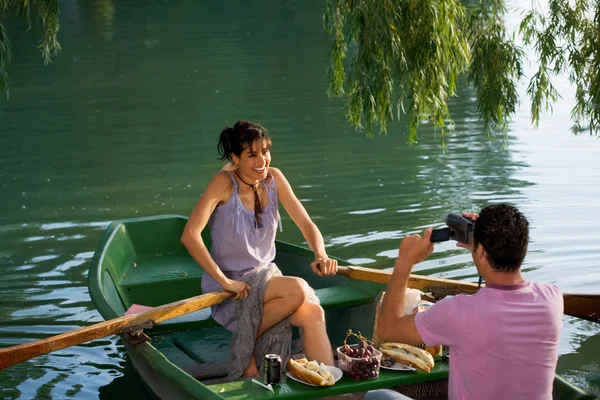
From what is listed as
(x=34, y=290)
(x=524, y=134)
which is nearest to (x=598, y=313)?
(x=34, y=290)

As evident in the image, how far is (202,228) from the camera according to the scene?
5.75 meters

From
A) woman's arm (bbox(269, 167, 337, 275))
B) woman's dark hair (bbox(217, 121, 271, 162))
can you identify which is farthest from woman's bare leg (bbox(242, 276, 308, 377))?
woman's dark hair (bbox(217, 121, 271, 162))

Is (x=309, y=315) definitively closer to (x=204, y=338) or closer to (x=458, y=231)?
(x=204, y=338)

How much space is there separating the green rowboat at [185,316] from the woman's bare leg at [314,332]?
1.46 feet

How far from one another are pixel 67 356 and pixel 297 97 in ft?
40.7

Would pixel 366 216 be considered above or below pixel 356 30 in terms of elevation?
below

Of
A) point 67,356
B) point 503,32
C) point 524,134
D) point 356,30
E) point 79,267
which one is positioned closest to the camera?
point 67,356

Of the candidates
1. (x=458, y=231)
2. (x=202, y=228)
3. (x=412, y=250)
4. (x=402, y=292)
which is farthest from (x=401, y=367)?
(x=202, y=228)

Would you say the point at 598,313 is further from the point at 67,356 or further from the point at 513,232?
the point at 67,356

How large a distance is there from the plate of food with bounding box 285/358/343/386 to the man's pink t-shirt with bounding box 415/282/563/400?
1226mm

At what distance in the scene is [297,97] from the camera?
752 inches

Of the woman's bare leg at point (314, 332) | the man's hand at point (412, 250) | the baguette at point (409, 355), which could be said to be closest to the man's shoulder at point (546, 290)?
the man's hand at point (412, 250)

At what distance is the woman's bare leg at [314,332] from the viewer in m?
5.35

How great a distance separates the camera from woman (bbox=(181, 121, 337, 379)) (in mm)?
5512
